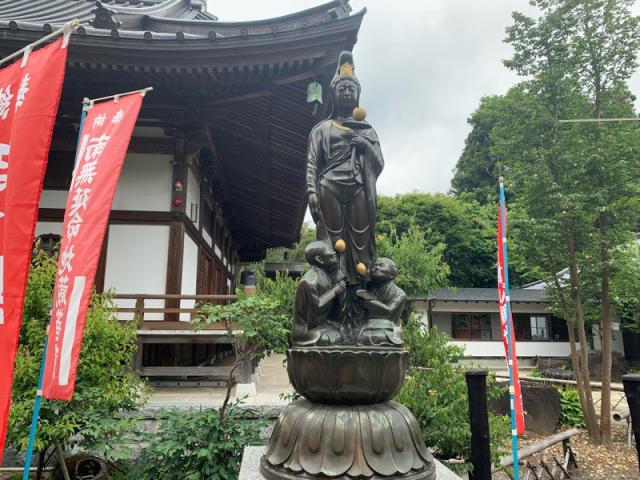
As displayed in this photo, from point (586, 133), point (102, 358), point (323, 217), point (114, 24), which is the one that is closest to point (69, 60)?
point (114, 24)

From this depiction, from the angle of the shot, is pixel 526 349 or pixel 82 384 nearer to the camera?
pixel 82 384

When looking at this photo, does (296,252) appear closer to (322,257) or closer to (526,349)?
(526,349)

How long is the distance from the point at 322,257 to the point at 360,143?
0.98 metres

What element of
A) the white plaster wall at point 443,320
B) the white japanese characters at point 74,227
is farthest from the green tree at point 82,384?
the white plaster wall at point 443,320

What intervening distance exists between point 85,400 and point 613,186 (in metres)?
9.19

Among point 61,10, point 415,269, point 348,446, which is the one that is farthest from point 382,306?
point 61,10

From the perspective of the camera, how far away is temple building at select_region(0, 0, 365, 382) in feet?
20.9

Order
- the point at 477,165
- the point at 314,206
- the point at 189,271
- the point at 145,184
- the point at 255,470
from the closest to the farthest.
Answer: the point at 255,470 < the point at 314,206 < the point at 145,184 < the point at 189,271 < the point at 477,165

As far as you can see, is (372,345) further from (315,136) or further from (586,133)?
(586,133)

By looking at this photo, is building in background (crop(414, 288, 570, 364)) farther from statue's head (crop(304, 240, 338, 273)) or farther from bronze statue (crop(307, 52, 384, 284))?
statue's head (crop(304, 240, 338, 273))

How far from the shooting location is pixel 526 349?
21.7 meters

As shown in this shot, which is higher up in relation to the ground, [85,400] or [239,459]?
[85,400]

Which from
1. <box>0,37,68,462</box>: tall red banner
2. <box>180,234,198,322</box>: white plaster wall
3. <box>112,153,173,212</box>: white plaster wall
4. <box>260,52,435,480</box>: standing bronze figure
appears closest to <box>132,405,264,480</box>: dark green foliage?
<box>260,52,435,480</box>: standing bronze figure

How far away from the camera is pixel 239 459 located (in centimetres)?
407
